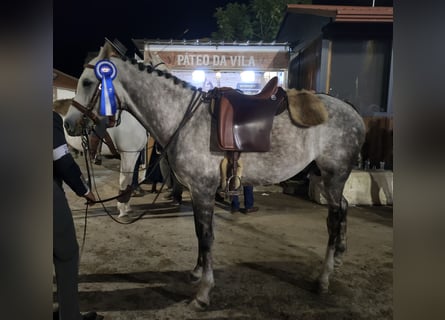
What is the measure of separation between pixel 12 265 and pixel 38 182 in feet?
0.78

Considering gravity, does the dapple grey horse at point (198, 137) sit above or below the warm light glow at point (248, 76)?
below

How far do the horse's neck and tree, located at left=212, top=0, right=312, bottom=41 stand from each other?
12743 mm

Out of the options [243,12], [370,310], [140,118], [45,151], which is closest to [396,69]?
[45,151]

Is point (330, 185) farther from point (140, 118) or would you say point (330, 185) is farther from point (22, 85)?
point (22, 85)

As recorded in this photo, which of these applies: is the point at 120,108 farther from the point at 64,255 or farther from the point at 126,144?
the point at 126,144

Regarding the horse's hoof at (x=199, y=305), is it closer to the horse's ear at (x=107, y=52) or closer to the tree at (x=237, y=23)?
the horse's ear at (x=107, y=52)

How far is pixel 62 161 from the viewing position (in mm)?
1981

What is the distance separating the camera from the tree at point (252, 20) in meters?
14.5

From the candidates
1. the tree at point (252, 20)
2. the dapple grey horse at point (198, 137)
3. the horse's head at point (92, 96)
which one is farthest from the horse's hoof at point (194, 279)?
the tree at point (252, 20)

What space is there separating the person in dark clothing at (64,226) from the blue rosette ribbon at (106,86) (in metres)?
0.67

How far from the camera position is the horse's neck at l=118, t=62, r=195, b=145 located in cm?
278

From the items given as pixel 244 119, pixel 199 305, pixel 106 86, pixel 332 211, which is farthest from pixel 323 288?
pixel 106 86

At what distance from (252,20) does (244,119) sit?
1482 cm

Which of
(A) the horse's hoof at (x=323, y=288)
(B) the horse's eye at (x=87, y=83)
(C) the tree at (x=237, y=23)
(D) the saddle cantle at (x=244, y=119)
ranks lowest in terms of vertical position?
(A) the horse's hoof at (x=323, y=288)
